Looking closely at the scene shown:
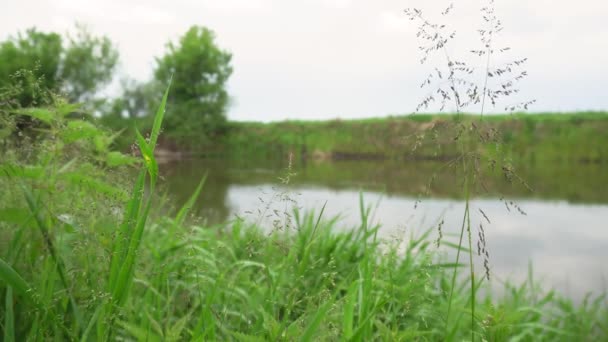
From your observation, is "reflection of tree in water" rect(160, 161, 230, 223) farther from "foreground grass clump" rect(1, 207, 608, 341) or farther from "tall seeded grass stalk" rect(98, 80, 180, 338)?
"tall seeded grass stalk" rect(98, 80, 180, 338)

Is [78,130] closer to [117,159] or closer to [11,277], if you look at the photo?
[117,159]

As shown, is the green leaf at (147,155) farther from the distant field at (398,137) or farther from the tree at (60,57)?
the tree at (60,57)

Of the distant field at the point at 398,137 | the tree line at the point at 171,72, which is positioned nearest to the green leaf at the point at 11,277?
the distant field at the point at 398,137

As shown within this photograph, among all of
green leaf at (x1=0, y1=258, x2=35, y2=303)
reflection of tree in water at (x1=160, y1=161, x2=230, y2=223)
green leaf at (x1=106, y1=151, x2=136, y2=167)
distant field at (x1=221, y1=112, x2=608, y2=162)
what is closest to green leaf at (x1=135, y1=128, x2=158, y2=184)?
green leaf at (x1=0, y1=258, x2=35, y2=303)

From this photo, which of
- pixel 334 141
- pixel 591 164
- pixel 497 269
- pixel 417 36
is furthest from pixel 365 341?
pixel 334 141

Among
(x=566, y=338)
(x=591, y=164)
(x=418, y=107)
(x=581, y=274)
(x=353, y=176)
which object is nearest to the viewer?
(x=418, y=107)

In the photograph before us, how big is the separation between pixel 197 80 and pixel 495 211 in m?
19.6

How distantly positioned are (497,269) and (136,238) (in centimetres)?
306

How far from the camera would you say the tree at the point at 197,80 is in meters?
20.7

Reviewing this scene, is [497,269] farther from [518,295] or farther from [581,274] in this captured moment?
[518,295]

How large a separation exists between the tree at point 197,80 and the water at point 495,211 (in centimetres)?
1304

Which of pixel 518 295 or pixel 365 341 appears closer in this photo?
pixel 365 341

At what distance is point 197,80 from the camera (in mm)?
22625

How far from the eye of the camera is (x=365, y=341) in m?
1.24
